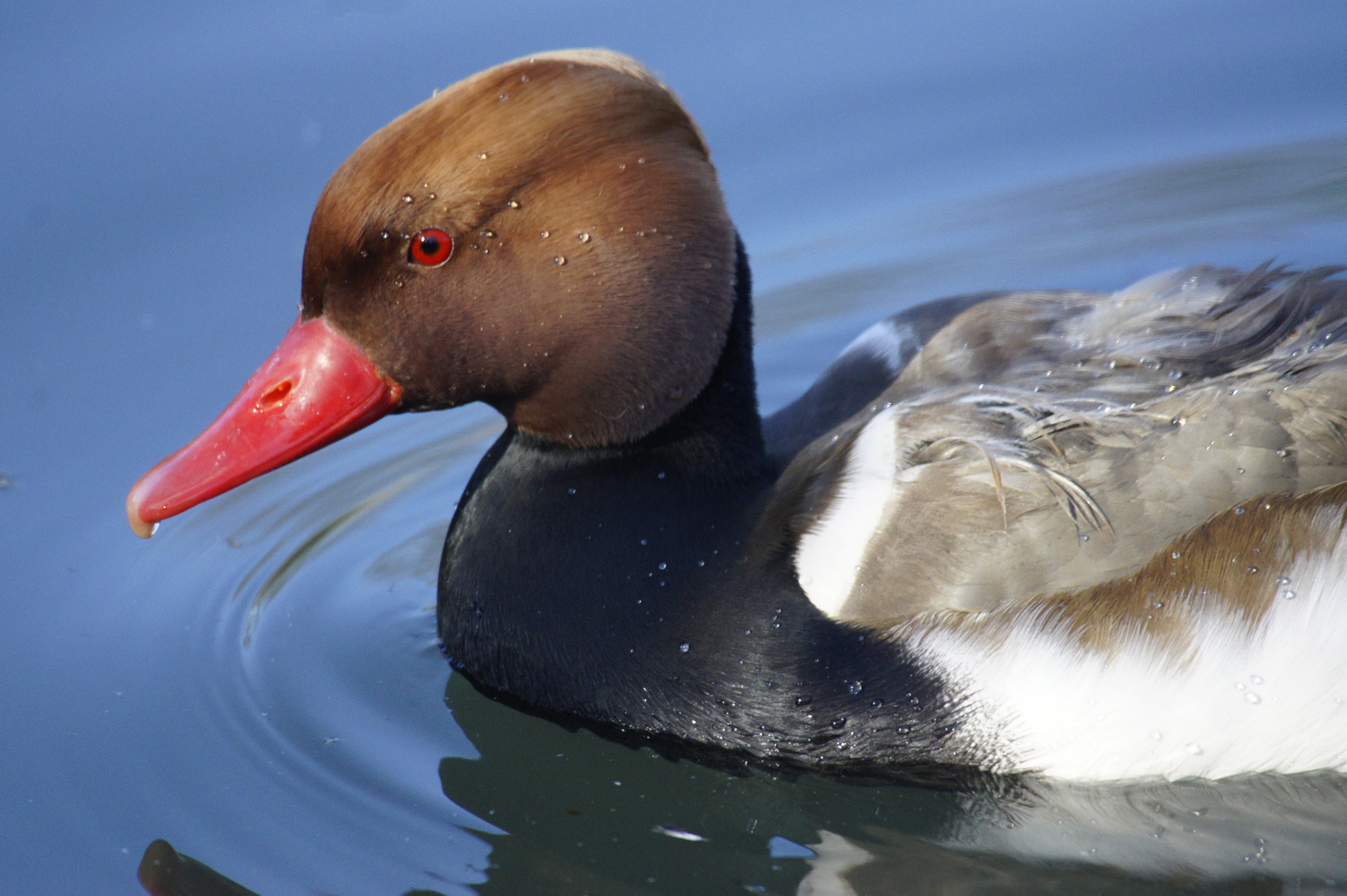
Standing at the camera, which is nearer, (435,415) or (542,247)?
(542,247)

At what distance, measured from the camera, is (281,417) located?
298 cm

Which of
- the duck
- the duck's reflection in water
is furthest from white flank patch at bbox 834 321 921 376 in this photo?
the duck's reflection in water

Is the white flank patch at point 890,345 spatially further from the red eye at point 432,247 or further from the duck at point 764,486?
the red eye at point 432,247

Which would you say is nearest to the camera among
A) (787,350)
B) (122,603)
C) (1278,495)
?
(1278,495)

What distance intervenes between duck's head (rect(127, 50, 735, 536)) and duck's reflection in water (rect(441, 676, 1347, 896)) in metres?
0.75

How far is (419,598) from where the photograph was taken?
3.78 meters

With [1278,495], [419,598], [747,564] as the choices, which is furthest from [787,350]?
[1278,495]

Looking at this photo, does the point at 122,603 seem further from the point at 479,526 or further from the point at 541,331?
the point at 541,331

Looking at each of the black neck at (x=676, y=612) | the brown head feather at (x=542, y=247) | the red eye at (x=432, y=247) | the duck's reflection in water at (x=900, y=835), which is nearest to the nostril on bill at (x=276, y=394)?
the brown head feather at (x=542, y=247)

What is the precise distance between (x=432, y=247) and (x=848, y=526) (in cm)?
94

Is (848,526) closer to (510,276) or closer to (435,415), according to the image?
(510,276)

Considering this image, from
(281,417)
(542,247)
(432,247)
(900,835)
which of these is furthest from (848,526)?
(281,417)

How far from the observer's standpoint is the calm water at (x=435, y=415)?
9.52ft

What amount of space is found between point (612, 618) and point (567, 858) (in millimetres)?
467
